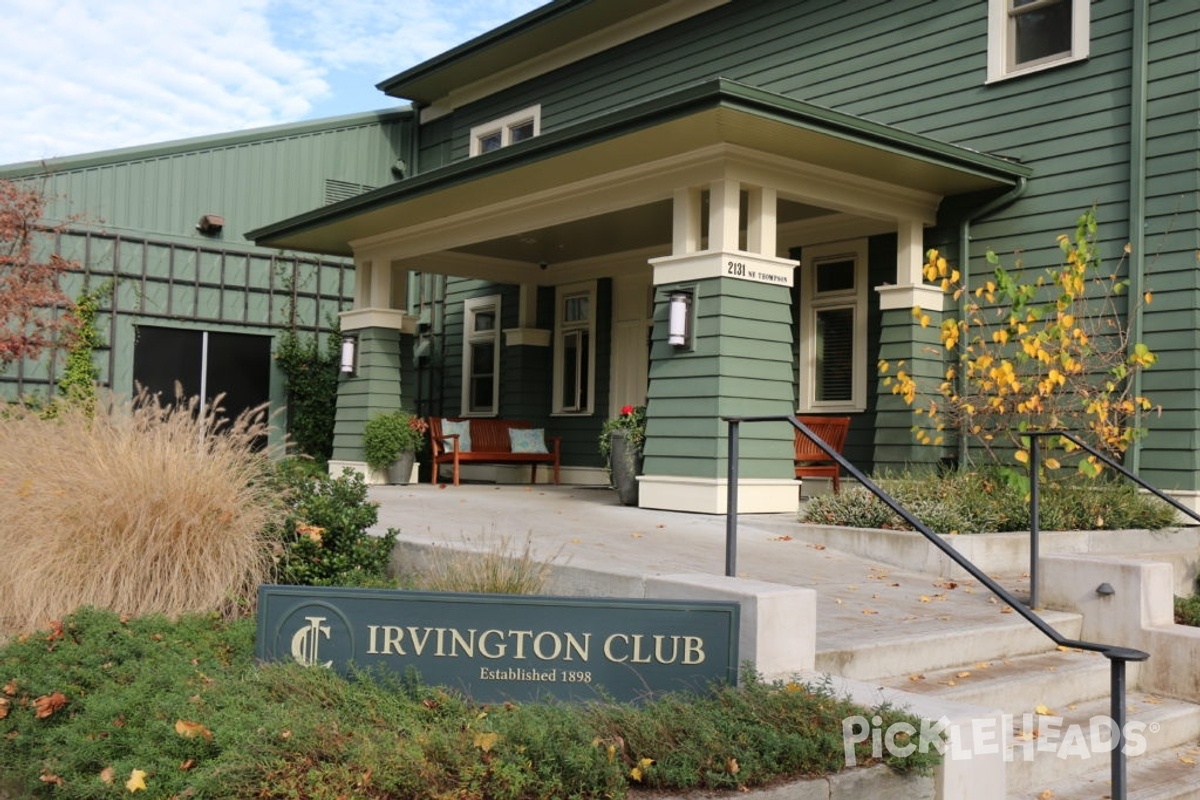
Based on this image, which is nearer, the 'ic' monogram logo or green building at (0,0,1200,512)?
the 'ic' monogram logo

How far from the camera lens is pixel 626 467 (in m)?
10.6

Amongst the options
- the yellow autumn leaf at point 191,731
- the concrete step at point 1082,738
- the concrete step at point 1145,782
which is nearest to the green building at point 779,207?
the concrete step at point 1082,738

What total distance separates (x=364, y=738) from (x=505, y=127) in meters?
14.3

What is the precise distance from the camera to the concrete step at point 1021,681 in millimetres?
5098

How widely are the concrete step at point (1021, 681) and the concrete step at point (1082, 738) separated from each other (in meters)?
0.07

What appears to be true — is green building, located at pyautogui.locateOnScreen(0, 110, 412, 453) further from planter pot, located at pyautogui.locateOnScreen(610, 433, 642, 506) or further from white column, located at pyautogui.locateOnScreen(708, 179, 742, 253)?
white column, located at pyautogui.locateOnScreen(708, 179, 742, 253)

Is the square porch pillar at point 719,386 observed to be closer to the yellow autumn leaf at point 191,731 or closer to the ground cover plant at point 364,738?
the ground cover plant at point 364,738

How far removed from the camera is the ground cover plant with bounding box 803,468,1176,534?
8.20 meters

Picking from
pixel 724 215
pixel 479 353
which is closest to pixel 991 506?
pixel 724 215

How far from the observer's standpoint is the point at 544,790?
341 cm

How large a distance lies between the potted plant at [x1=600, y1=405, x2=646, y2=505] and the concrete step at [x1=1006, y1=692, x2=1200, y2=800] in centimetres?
533

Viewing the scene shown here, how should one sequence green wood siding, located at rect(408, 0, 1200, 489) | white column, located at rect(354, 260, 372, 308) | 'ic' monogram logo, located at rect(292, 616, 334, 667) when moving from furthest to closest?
1. white column, located at rect(354, 260, 372, 308)
2. green wood siding, located at rect(408, 0, 1200, 489)
3. 'ic' monogram logo, located at rect(292, 616, 334, 667)

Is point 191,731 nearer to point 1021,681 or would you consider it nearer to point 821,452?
point 1021,681

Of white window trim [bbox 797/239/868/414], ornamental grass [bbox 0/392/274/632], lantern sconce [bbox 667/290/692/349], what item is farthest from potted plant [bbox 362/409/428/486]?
ornamental grass [bbox 0/392/274/632]
